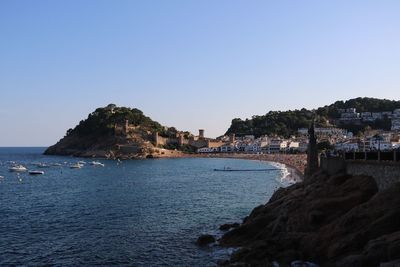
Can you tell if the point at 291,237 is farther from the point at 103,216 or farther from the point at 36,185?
the point at 36,185

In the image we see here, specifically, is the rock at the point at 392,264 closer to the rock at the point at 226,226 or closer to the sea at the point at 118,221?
the sea at the point at 118,221

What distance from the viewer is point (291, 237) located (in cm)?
2616

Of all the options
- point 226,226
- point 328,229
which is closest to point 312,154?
point 226,226

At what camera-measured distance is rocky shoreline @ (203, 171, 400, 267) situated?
67.9 feet

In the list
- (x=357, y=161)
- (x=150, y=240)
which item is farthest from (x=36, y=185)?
(x=357, y=161)

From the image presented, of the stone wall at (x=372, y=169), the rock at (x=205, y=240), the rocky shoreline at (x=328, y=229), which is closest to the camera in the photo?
the rocky shoreline at (x=328, y=229)

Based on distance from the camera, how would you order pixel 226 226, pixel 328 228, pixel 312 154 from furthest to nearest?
pixel 312 154
pixel 226 226
pixel 328 228

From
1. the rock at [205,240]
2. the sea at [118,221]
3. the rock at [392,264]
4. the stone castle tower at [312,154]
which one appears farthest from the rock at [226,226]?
the rock at [392,264]

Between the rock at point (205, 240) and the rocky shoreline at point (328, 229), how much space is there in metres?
1.29

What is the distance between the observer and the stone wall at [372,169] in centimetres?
2622

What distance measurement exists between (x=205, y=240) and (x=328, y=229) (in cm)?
1083

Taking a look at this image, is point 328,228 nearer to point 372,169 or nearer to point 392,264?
point 372,169

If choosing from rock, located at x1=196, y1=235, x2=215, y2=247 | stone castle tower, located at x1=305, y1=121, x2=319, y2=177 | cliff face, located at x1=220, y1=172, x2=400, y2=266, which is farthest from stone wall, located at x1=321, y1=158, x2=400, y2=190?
rock, located at x1=196, y1=235, x2=215, y2=247

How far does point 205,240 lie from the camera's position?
32969mm
